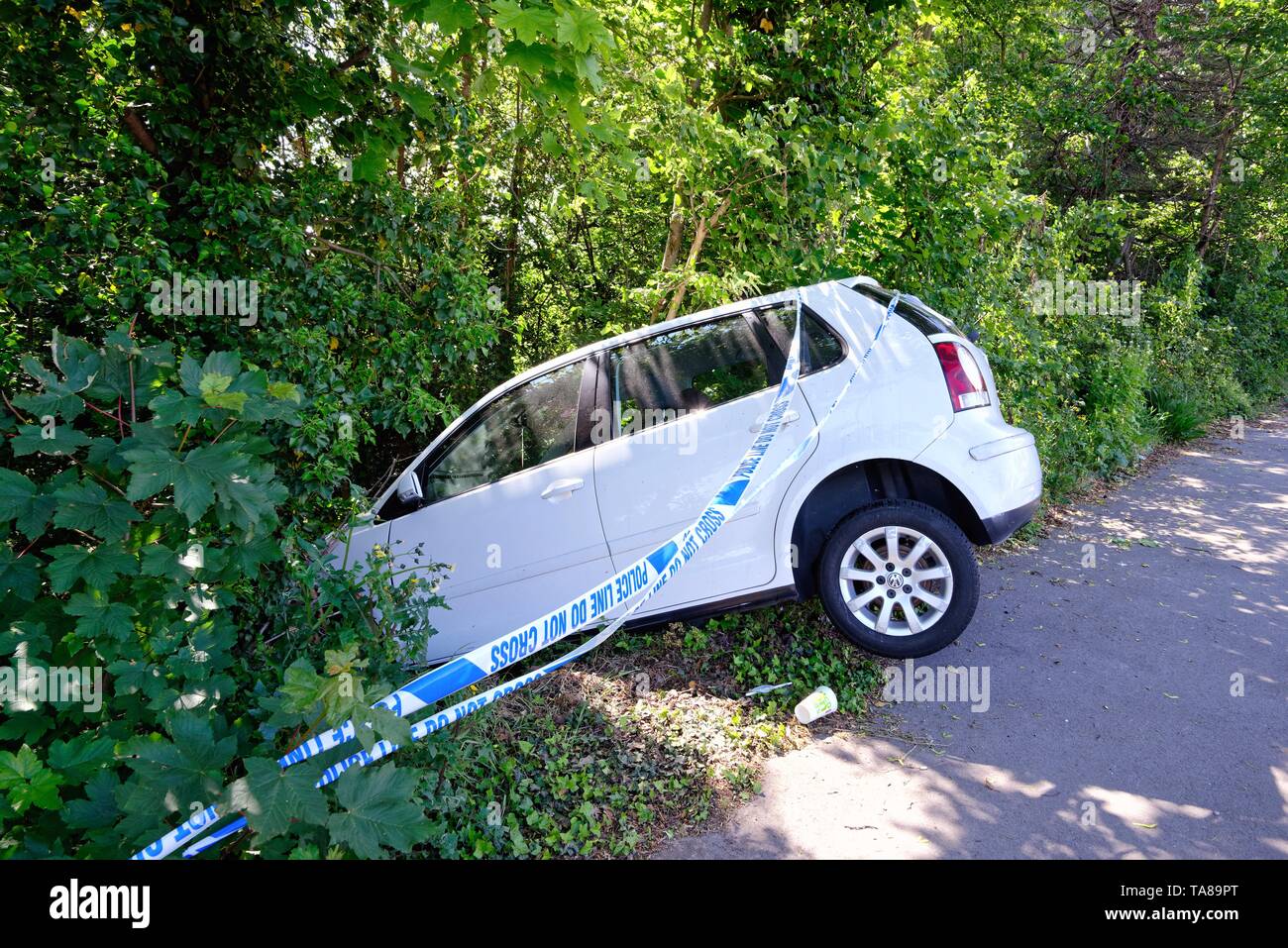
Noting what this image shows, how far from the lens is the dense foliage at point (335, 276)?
2.74 m

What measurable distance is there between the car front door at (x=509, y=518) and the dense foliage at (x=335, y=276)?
1.17ft

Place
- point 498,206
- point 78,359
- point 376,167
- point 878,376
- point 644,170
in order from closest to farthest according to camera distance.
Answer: point 78,359
point 878,376
point 376,167
point 644,170
point 498,206

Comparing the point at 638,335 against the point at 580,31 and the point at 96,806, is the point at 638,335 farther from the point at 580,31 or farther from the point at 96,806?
the point at 96,806

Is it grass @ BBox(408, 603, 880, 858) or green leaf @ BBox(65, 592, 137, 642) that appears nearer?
green leaf @ BBox(65, 592, 137, 642)

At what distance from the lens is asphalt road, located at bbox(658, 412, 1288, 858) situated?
324 centimetres

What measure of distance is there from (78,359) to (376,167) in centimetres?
247

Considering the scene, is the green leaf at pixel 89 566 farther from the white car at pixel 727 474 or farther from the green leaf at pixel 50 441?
the white car at pixel 727 474

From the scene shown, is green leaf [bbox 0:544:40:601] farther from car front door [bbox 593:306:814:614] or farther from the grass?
car front door [bbox 593:306:814:614]

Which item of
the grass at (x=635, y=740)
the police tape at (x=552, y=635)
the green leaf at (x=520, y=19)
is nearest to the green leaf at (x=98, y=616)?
the police tape at (x=552, y=635)

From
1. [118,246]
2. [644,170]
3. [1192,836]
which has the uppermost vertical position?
[644,170]

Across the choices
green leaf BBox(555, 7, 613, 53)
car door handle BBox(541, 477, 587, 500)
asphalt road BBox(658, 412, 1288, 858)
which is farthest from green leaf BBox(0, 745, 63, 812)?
green leaf BBox(555, 7, 613, 53)

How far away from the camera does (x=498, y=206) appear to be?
7.73m
